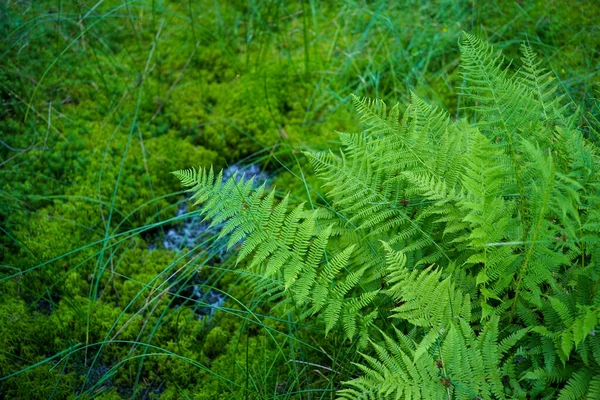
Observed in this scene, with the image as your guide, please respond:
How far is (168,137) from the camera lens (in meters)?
3.65

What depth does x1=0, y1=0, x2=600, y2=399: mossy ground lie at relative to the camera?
8.30ft

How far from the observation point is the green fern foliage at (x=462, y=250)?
1.80 meters

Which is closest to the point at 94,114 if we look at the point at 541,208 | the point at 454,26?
the point at 454,26

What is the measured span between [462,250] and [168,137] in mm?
2215

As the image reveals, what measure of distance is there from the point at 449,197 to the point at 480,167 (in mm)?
162

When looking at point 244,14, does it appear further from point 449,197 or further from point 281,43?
point 449,197

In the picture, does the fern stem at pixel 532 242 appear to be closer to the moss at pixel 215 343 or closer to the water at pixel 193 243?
the moss at pixel 215 343

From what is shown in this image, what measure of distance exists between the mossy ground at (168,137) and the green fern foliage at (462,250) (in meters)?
0.37

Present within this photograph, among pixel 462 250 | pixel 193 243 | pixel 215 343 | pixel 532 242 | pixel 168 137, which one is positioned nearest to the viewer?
pixel 532 242

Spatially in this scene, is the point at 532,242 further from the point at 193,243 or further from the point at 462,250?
the point at 193,243

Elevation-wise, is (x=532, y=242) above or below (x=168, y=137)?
above

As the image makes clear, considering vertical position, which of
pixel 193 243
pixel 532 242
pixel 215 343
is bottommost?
pixel 215 343

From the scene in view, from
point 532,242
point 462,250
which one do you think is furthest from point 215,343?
point 532,242

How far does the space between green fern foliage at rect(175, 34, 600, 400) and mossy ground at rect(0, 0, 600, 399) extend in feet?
1.21
